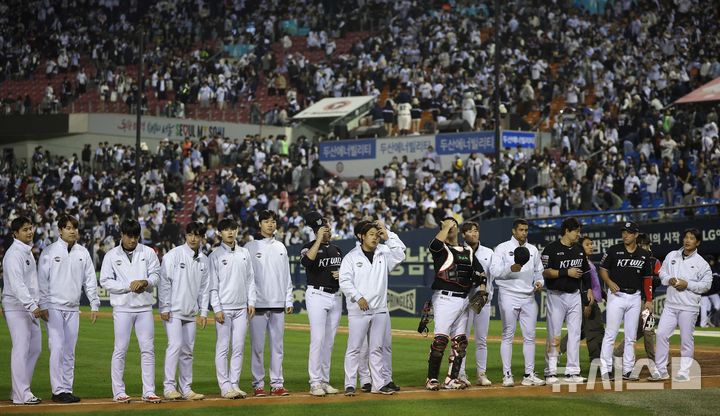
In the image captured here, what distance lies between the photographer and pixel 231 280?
14.0 m

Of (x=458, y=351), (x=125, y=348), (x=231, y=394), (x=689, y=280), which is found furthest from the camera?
(x=689, y=280)

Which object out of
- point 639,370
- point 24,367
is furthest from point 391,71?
point 24,367

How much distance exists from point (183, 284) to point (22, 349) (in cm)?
199

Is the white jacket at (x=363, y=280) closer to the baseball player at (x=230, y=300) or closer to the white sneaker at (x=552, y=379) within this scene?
the baseball player at (x=230, y=300)

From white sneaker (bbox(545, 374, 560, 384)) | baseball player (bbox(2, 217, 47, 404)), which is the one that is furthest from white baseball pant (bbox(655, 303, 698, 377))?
baseball player (bbox(2, 217, 47, 404))

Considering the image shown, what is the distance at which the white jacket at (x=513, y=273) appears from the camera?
49.6 ft

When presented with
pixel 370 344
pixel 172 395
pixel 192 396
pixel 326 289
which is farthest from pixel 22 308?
pixel 370 344

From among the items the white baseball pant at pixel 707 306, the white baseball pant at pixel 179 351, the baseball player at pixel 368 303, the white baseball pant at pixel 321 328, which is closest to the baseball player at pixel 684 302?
the baseball player at pixel 368 303

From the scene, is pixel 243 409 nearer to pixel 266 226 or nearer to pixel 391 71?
pixel 266 226

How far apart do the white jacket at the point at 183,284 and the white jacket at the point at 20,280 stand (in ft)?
4.78

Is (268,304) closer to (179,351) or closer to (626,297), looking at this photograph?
(179,351)

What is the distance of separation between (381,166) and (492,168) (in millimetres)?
7147

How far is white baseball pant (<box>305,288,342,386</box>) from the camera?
14.3m

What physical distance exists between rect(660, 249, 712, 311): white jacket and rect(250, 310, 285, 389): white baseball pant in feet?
17.4
